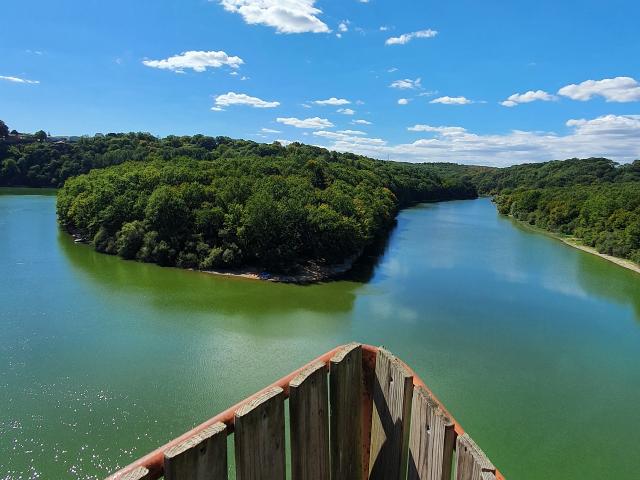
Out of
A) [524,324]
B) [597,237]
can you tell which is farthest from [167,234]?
[597,237]

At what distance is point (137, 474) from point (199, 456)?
0.18 m

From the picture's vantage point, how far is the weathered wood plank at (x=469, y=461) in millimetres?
1425

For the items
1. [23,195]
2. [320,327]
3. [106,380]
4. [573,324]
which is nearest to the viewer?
[106,380]

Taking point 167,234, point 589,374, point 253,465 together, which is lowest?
point 589,374

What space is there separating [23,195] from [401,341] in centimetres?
6463

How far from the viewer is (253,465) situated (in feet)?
4.92

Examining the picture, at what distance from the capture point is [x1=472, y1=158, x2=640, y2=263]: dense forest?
123ft

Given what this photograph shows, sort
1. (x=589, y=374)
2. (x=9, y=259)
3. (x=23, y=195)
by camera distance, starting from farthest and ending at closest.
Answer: (x=23, y=195) → (x=9, y=259) → (x=589, y=374)

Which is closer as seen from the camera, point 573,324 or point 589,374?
point 589,374

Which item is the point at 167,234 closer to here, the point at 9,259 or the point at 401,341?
the point at 9,259

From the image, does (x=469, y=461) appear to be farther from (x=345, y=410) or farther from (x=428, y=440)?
(x=345, y=410)

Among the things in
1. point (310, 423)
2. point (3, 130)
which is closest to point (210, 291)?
point (310, 423)

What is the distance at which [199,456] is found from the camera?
1314 millimetres

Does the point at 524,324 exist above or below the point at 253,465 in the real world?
below
